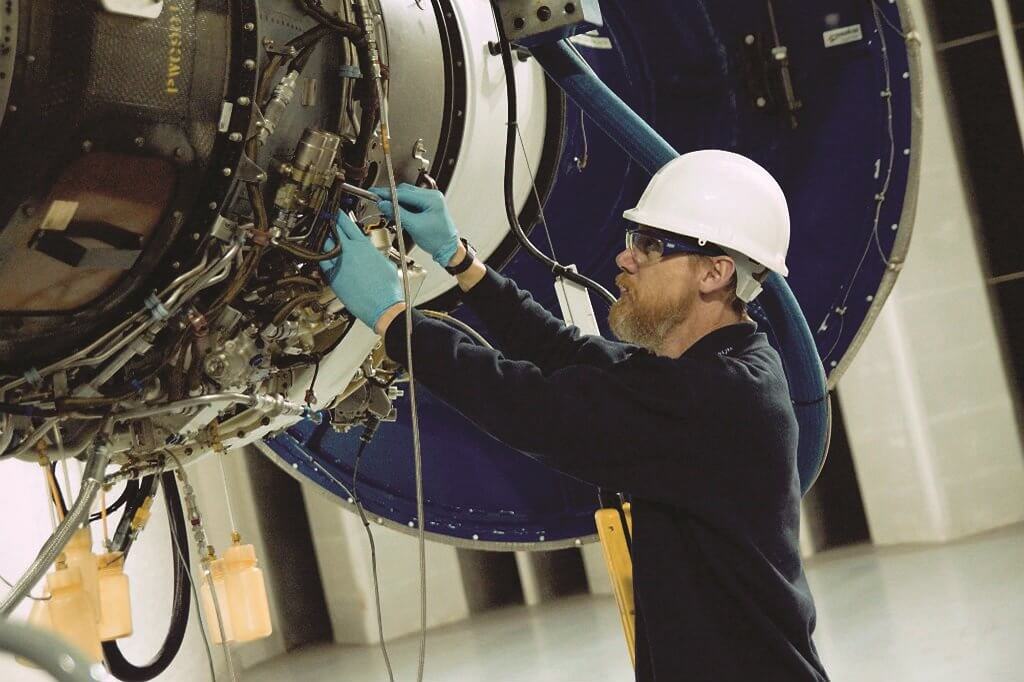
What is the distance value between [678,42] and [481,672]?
3.16 m

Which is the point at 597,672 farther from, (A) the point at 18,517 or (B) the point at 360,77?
(B) the point at 360,77

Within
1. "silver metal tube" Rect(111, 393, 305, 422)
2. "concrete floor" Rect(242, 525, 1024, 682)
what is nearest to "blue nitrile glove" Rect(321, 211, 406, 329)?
"silver metal tube" Rect(111, 393, 305, 422)

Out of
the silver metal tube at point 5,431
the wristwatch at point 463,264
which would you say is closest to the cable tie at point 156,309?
the silver metal tube at point 5,431

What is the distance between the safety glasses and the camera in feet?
7.11

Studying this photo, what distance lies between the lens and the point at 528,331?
7.54 ft

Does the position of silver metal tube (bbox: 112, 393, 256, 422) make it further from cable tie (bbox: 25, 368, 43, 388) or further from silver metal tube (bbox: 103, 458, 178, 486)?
silver metal tube (bbox: 103, 458, 178, 486)

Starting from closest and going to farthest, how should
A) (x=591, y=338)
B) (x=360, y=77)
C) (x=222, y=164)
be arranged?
(x=222, y=164) < (x=360, y=77) < (x=591, y=338)

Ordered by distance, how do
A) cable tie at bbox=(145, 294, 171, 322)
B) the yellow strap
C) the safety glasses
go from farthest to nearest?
1. the yellow strap
2. the safety glasses
3. cable tie at bbox=(145, 294, 171, 322)

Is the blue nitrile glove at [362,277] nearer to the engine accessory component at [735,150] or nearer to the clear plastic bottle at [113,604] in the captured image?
the clear plastic bottle at [113,604]

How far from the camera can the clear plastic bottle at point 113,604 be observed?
2219 mm

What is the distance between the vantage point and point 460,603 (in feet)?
23.5

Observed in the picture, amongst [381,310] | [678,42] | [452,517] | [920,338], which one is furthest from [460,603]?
[381,310]

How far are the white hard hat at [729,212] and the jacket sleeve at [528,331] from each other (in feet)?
0.89

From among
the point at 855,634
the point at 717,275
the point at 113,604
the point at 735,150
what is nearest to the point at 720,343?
the point at 717,275
